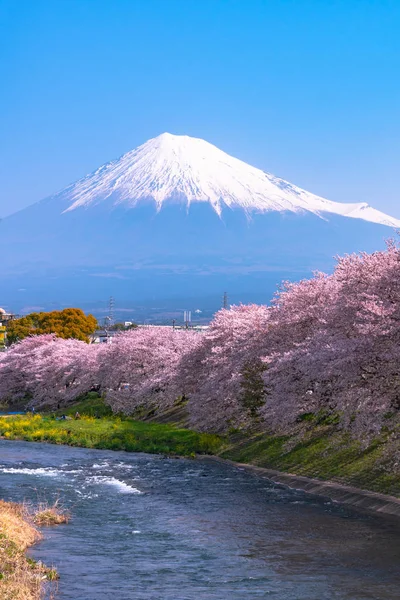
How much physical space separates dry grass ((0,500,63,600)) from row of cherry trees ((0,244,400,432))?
44.0ft

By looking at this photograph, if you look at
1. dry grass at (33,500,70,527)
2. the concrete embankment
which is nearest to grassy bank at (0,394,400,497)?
the concrete embankment

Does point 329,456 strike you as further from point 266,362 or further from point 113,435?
point 113,435

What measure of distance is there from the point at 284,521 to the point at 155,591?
36.4ft

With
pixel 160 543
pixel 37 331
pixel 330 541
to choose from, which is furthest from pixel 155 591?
pixel 37 331

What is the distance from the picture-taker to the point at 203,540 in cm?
3131

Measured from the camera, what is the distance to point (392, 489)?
124 ft

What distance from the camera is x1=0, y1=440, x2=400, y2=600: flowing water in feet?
82.4

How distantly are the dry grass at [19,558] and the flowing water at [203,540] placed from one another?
0.56 metres

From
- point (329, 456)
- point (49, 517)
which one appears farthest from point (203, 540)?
point (329, 456)

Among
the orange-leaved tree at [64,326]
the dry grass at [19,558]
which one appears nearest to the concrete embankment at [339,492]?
the dry grass at [19,558]

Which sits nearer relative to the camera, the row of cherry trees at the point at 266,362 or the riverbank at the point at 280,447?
the row of cherry trees at the point at 266,362

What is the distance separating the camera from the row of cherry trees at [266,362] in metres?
35.8

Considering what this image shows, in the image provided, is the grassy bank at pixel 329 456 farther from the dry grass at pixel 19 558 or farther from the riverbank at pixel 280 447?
the dry grass at pixel 19 558

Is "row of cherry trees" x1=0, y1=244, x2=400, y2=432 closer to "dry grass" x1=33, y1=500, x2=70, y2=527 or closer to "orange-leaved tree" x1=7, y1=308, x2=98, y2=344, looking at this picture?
"dry grass" x1=33, y1=500, x2=70, y2=527
